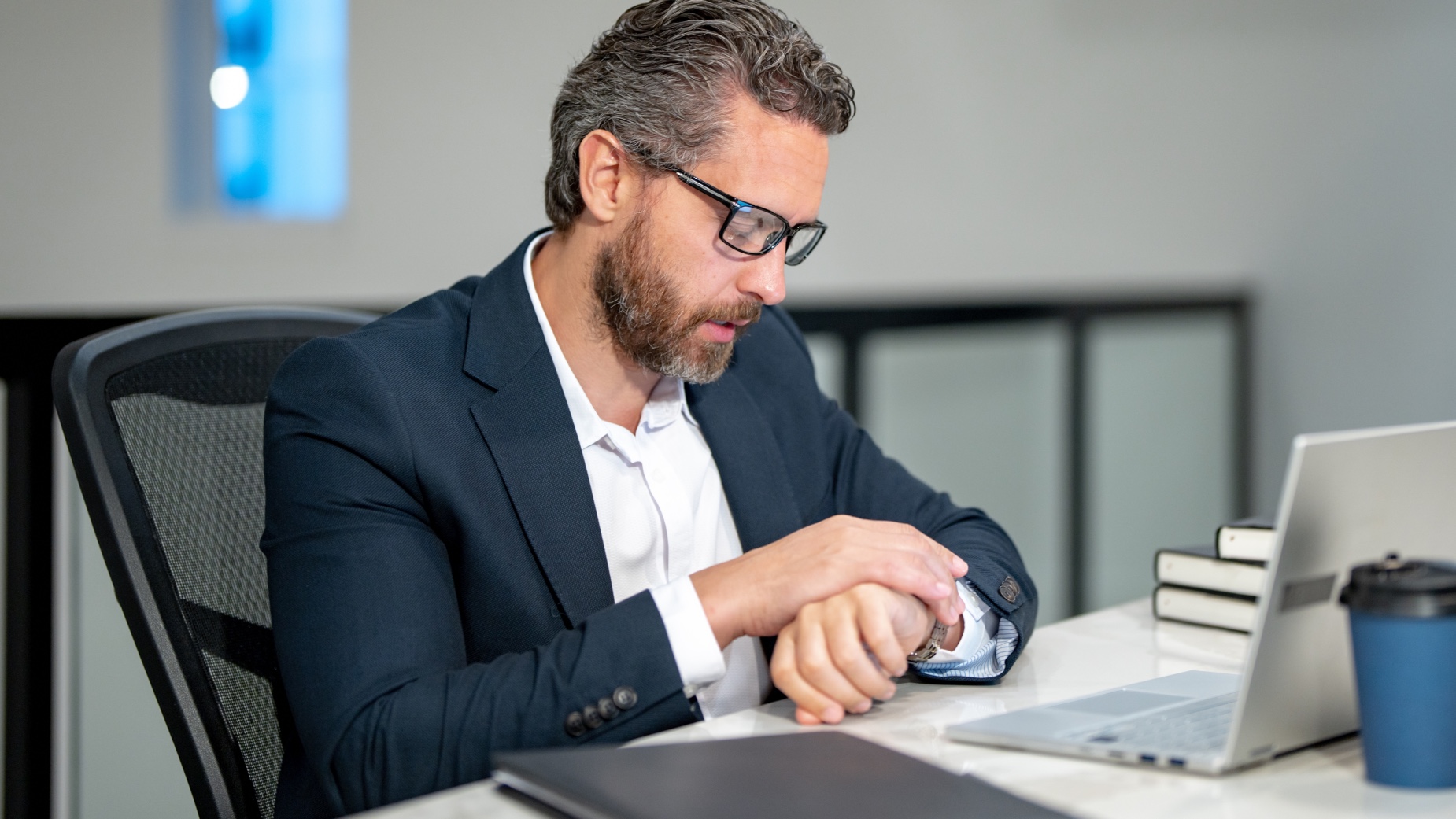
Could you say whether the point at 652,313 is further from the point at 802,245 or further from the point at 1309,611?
the point at 1309,611

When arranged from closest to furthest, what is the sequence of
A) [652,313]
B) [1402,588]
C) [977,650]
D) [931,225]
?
[1402,588]
[977,650]
[652,313]
[931,225]

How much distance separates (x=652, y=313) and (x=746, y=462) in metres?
0.22

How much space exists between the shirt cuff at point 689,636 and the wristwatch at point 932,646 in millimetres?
185

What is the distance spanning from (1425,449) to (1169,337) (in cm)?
331

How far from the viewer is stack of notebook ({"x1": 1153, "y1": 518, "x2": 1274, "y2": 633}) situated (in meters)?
1.24

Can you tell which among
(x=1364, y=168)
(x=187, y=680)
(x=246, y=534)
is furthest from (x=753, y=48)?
(x=1364, y=168)

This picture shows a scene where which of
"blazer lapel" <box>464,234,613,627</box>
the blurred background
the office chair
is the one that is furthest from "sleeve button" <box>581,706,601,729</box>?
the blurred background

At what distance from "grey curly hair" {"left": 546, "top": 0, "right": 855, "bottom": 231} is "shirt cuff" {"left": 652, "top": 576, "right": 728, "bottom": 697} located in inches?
19.4

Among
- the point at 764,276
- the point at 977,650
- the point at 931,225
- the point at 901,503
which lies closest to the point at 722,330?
the point at 764,276

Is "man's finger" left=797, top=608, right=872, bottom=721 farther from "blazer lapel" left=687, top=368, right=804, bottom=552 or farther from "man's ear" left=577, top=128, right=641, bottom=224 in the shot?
"man's ear" left=577, top=128, right=641, bottom=224

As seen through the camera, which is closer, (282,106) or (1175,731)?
(1175,731)

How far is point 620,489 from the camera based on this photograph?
1307 mm

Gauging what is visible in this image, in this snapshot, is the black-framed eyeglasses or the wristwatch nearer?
the wristwatch

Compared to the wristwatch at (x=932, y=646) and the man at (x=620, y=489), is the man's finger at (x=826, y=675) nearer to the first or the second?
the man at (x=620, y=489)
